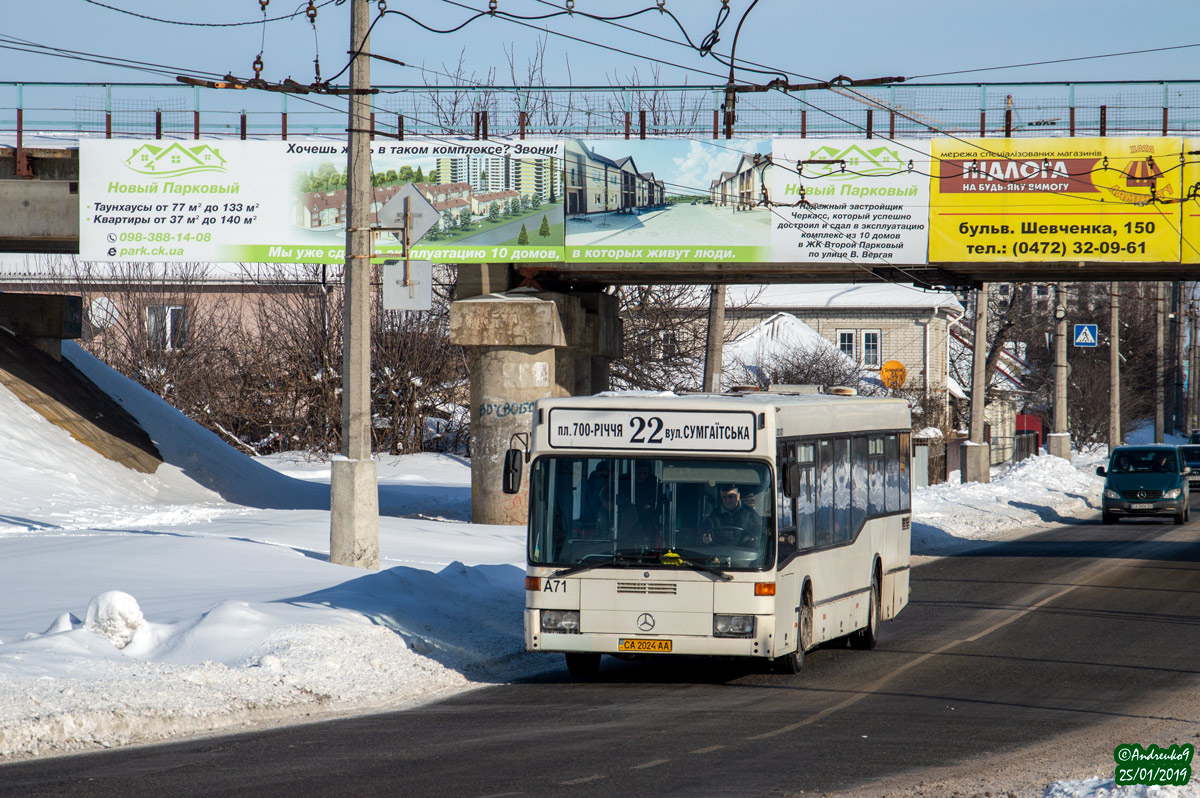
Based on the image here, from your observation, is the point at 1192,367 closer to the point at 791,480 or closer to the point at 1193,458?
the point at 1193,458

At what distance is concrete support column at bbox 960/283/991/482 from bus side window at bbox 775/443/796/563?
27837 millimetres

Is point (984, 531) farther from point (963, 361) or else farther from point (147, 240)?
point (963, 361)

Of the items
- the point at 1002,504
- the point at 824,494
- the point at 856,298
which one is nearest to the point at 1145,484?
the point at 1002,504

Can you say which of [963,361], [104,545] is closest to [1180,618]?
[104,545]

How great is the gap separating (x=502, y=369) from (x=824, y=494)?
14.4 meters

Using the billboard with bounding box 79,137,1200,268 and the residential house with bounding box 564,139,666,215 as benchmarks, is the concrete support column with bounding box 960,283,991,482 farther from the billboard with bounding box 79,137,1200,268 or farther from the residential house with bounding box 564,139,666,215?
the residential house with bounding box 564,139,666,215

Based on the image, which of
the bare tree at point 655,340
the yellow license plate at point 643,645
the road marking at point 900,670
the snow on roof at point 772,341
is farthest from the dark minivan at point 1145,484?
the snow on roof at point 772,341

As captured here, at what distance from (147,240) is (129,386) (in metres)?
8.67

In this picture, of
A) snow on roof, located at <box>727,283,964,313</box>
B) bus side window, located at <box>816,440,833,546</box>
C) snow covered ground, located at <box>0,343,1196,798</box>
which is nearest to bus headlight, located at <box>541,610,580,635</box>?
snow covered ground, located at <box>0,343,1196,798</box>

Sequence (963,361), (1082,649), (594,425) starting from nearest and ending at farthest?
(594,425), (1082,649), (963,361)

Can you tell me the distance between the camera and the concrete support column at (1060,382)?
4659 centimetres

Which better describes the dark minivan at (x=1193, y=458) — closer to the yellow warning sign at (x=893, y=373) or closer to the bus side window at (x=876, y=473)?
the yellow warning sign at (x=893, y=373)

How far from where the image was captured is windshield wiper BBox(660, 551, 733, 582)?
11.7 meters

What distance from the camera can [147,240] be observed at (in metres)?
26.8
